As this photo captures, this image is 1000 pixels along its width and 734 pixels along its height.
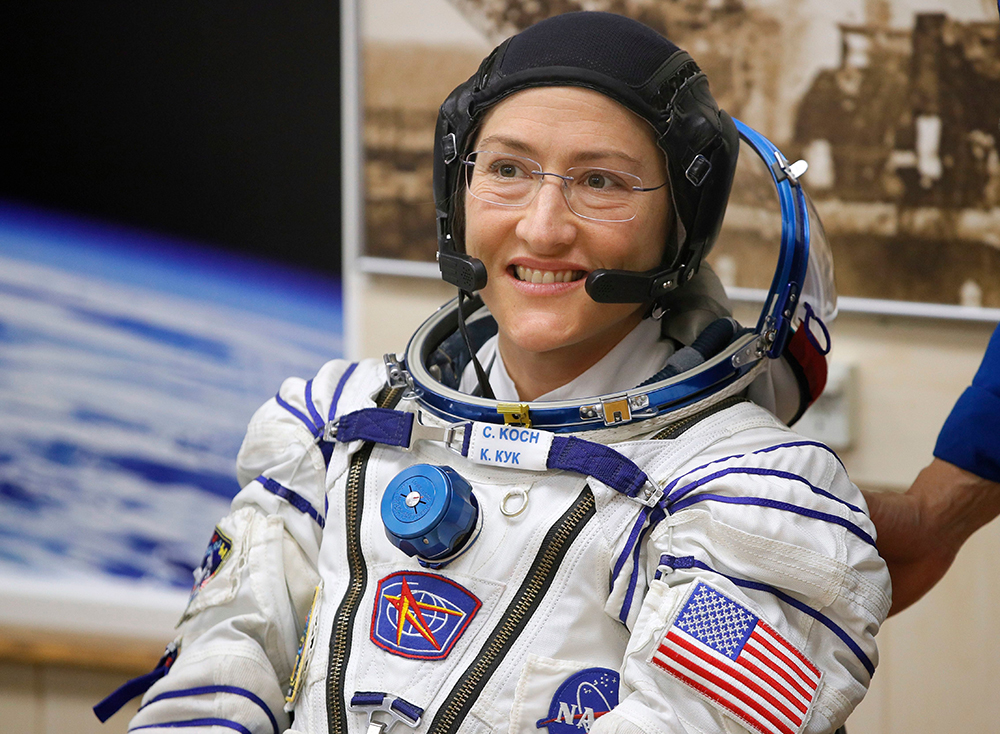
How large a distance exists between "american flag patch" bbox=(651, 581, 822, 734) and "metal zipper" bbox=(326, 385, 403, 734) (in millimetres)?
356

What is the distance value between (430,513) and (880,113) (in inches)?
45.7

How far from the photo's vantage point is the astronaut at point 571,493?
105 cm

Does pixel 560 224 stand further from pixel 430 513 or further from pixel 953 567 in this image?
pixel 953 567

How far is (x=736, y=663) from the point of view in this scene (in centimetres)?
99

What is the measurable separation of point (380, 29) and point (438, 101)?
19 centimetres

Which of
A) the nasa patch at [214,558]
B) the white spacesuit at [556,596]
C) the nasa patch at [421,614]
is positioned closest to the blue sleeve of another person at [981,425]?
the white spacesuit at [556,596]

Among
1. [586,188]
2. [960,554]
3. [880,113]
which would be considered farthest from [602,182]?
[960,554]

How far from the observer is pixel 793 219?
1.29m

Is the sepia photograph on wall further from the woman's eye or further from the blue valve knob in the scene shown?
the blue valve knob

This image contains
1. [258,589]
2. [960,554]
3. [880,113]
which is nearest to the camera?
[258,589]

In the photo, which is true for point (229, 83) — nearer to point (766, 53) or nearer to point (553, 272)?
point (766, 53)

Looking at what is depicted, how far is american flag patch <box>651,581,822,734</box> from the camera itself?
99cm

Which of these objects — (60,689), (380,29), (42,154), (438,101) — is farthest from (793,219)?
(60,689)

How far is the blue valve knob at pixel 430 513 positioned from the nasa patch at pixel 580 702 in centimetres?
18
